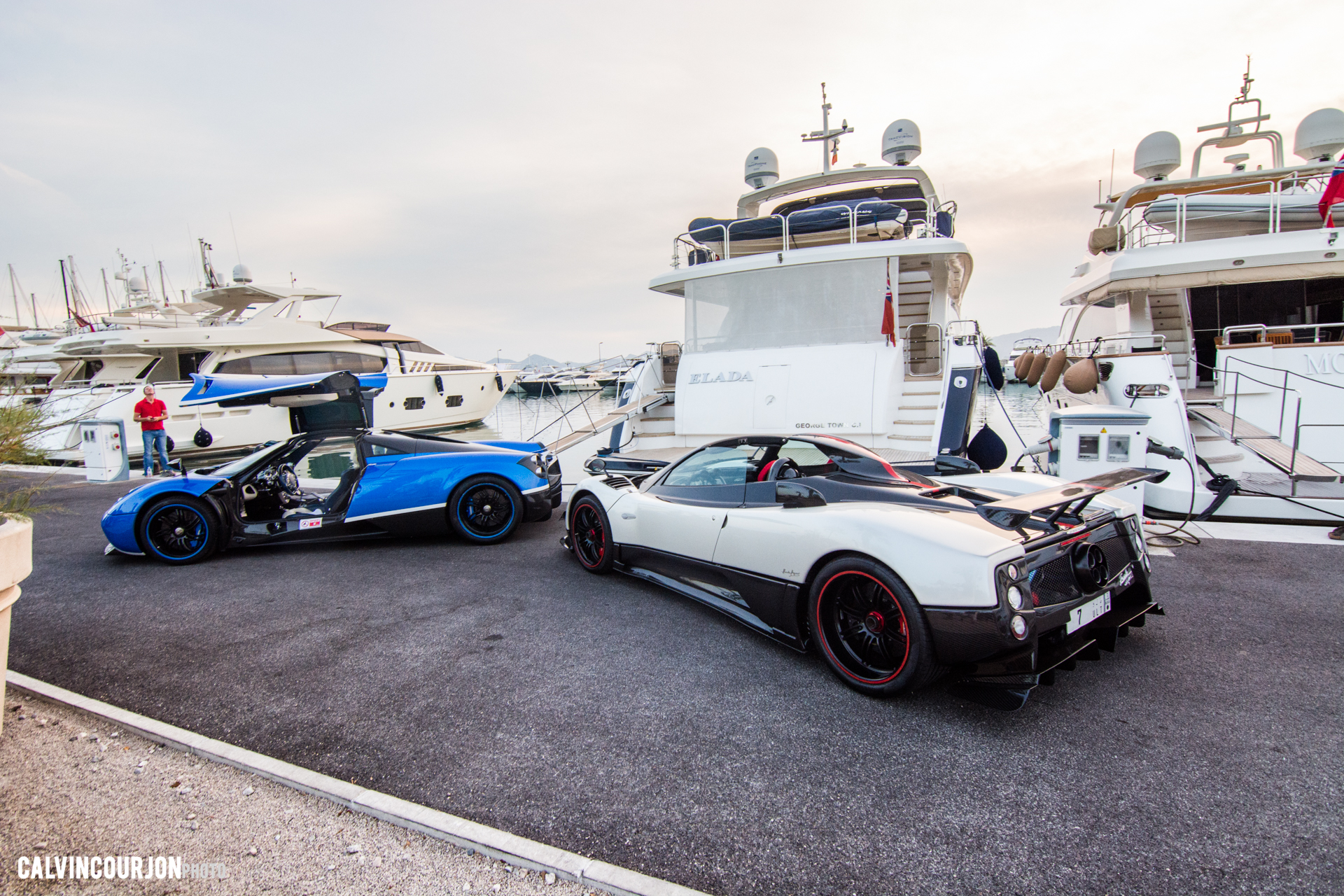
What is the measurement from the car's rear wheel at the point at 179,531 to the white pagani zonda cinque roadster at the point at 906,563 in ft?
13.4

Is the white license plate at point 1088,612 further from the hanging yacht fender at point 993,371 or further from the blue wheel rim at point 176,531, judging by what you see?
the blue wheel rim at point 176,531

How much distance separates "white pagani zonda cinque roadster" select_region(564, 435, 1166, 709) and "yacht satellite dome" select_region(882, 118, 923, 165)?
8800 mm

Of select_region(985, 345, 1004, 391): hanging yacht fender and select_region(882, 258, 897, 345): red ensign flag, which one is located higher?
select_region(882, 258, 897, 345): red ensign flag

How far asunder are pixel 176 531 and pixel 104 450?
783 cm

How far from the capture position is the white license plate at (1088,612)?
266 centimetres

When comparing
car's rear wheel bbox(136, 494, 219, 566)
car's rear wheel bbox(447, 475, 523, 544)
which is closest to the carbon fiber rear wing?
car's rear wheel bbox(447, 475, 523, 544)

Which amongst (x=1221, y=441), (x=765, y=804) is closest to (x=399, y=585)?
(x=765, y=804)

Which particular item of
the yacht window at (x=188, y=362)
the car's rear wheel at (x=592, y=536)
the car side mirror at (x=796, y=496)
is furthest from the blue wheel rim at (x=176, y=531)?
the yacht window at (x=188, y=362)

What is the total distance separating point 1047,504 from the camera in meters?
2.94

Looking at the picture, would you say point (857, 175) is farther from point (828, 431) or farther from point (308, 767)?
point (308, 767)

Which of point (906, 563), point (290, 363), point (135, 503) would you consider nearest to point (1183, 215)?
point (906, 563)

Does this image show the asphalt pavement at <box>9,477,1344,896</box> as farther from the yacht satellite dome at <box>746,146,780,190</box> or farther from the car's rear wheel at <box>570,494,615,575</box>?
the yacht satellite dome at <box>746,146,780,190</box>

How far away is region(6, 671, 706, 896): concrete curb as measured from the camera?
5.90 ft

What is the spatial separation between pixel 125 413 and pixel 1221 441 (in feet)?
68.9
